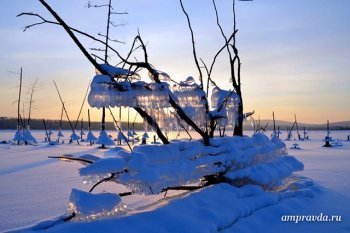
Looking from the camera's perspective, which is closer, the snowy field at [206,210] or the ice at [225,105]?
the snowy field at [206,210]

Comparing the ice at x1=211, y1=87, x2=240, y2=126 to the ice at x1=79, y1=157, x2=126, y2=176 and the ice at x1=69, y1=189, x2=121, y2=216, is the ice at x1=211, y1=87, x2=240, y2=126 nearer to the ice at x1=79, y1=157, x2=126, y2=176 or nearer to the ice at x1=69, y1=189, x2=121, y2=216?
the ice at x1=79, y1=157, x2=126, y2=176

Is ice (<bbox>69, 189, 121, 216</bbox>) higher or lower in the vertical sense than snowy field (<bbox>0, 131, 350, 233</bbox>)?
higher

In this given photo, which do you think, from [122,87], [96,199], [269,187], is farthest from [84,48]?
[269,187]

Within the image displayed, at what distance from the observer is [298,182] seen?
7230mm

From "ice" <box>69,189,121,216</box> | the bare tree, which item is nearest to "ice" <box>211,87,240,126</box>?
the bare tree

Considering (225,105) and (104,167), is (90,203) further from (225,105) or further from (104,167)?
(225,105)

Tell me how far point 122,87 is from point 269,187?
3.06 m

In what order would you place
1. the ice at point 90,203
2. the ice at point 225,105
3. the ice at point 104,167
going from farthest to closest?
1. the ice at point 225,105
2. the ice at point 104,167
3. the ice at point 90,203

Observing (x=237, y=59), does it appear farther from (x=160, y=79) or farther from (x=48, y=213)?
(x=48, y=213)

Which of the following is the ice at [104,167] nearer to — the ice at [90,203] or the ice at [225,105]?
the ice at [90,203]

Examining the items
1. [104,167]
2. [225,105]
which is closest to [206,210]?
[104,167]

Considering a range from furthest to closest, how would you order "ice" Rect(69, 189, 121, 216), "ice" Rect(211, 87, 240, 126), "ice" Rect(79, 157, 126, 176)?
"ice" Rect(211, 87, 240, 126) < "ice" Rect(79, 157, 126, 176) < "ice" Rect(69, 189, 121, 216)

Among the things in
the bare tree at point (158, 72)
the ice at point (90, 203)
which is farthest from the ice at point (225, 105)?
the ice at point (90, 203)

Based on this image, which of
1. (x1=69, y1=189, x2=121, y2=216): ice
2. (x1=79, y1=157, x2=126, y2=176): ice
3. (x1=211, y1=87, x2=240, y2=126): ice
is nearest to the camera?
(x1=69, y1=189, x2=121, y2=216): ice
